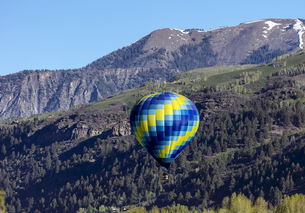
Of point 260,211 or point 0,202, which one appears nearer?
point 0,202

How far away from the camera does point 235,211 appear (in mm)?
190000

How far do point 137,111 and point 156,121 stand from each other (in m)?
5.95

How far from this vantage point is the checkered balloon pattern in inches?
6506

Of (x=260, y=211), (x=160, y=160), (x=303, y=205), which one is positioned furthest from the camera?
(x=260, y=211)

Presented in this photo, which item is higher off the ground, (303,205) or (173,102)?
(173,102)

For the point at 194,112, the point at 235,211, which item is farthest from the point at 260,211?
the point at 194,112

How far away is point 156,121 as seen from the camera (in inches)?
6531

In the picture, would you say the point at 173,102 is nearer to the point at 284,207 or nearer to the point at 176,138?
the point at 176,138

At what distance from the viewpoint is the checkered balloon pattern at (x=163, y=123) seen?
165 meters

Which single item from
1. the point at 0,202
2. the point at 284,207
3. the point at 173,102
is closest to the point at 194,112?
the point at 173,102

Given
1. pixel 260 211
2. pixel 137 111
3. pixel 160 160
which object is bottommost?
pixel 260 211

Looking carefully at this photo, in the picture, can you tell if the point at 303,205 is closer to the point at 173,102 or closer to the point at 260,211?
the point at 260,211

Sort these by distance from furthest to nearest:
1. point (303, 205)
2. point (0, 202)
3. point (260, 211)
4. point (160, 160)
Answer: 1. point (260, 211)
2. point (303, 205)
3. point (160, 160)
4. point (0, 202)

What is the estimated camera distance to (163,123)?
16612 cm
